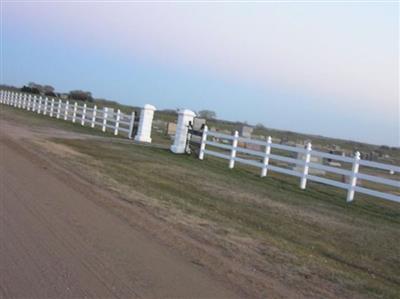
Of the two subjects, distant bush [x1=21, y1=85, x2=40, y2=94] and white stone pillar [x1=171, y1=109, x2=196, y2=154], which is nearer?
white stone pillar [x1=171, y1=109, x2=196, y2=154]

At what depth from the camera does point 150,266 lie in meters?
6.96

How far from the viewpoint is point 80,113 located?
39.8 m

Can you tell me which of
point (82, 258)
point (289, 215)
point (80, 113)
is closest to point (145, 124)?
point (80, 113)

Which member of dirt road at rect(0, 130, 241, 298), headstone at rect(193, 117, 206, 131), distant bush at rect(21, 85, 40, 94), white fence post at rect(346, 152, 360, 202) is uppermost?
distant bush at rect(21, 85, 40, 94)

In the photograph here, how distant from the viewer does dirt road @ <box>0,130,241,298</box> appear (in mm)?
5949

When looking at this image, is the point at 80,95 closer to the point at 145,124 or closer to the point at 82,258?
the point at 145,124

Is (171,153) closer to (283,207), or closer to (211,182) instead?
(211,182)

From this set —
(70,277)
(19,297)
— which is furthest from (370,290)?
(19,297)

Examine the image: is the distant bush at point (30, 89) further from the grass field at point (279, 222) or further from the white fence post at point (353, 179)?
A: the white fence post at point (353, 179)

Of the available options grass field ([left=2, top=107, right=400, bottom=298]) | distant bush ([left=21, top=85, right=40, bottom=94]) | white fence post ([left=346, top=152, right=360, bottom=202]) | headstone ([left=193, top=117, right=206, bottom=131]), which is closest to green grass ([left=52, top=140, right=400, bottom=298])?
grass field ([left=2, top=107, right=400, bottom=298])

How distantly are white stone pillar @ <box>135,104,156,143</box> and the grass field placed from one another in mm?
10553

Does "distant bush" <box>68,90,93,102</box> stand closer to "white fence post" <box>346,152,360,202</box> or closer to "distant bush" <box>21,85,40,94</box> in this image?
"distant bush" <box>21,85,40,94</box>

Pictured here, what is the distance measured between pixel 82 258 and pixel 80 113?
3371 cm

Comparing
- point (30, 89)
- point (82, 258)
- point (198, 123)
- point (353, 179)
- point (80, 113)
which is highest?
point (30, 89)
